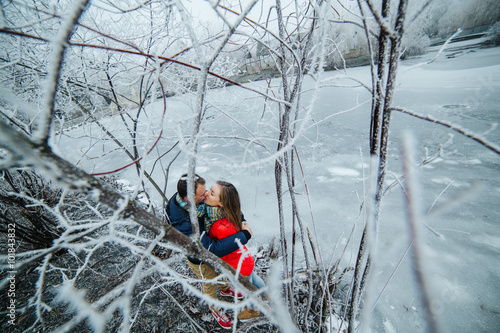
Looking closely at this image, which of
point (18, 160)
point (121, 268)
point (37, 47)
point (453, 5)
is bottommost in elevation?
point (121, 268)

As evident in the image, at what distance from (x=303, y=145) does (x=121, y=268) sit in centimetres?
450

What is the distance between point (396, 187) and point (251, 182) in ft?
8.45

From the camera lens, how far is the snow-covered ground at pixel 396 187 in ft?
4.38

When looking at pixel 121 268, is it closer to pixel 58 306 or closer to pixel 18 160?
pixel 58 306

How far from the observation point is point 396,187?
3221 millimetres

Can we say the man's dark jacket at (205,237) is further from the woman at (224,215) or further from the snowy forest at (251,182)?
the snowy forest at (251,182)

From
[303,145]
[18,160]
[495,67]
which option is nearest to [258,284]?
[18,160]

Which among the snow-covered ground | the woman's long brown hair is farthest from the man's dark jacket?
the snow-covered ground

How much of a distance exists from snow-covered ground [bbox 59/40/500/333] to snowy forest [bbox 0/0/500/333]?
2 centimetres

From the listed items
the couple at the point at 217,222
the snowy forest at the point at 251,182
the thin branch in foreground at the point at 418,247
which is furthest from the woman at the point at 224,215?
the thin branch in foreground at the point at 418,247

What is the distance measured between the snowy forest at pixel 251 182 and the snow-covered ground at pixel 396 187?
0.9 inches

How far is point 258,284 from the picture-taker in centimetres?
209

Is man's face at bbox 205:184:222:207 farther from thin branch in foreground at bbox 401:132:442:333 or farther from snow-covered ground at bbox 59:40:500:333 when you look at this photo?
thin branch in foreground at bbox 401:132:442:333

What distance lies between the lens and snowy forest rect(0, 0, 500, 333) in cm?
56
